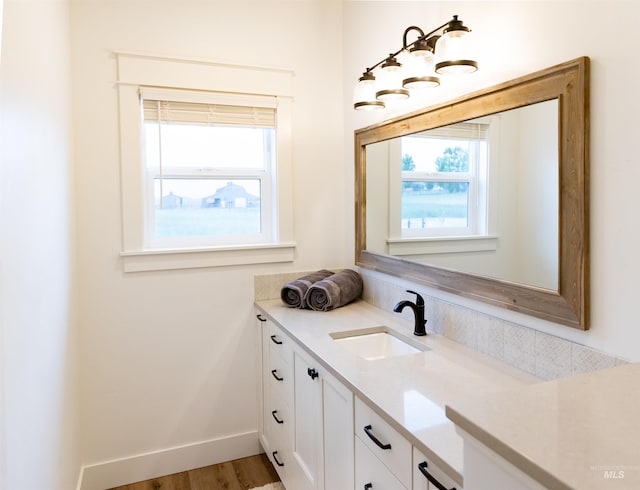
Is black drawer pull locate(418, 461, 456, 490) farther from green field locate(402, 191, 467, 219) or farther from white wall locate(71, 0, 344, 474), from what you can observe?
white wall locate(71, 0, 344, 474)

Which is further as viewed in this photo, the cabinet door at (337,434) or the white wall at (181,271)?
the white wall at (181,271)

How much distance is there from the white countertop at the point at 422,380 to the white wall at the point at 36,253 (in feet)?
2.96

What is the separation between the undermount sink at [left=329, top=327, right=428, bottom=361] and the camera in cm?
195

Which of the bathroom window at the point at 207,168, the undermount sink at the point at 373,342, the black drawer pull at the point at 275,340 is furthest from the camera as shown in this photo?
the bathroom window at the point at 207,168

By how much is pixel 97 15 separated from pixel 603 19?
7.08 ft

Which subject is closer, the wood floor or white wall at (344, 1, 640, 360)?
white wall at (344, 1, 640, 360)

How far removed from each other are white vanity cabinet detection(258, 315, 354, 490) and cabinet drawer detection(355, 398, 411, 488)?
2.6 inches

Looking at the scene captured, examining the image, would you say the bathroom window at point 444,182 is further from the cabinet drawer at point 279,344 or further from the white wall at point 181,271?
the cabinet drawer at point 279,344

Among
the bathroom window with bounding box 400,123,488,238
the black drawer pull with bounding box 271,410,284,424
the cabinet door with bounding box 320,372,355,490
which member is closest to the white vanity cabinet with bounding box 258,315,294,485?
the black drawer pull with bounding box 271,410,284,424

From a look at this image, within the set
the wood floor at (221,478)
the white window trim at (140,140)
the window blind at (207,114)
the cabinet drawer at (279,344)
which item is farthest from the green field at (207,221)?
the wood floor at (221,478)

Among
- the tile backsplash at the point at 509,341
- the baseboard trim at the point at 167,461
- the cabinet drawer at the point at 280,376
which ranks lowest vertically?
the baseboard trim at the point at 167,461

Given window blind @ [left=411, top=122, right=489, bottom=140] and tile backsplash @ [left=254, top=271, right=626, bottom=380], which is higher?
window blind @ [left=411, top=122, right=489, bottom=140]

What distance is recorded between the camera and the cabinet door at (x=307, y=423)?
5.58 feet

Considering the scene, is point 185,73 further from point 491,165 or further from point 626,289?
point 626,289
